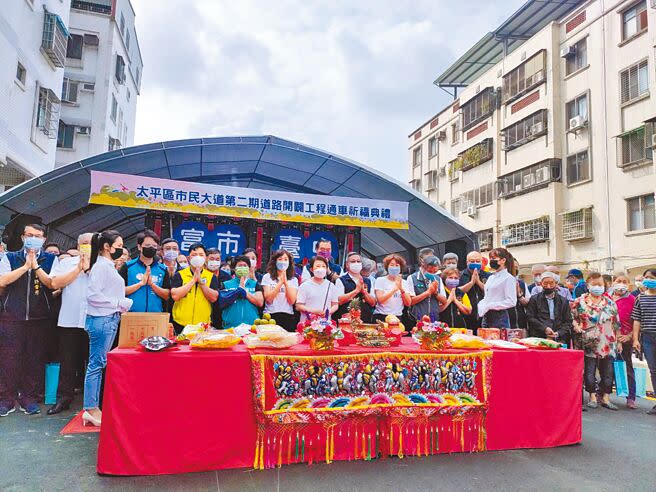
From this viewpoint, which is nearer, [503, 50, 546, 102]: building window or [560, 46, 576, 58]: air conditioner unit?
[560, 46, 576, 58]: air conditioner unit

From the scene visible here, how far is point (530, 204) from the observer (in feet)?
57.8

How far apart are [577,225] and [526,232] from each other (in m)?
2.31

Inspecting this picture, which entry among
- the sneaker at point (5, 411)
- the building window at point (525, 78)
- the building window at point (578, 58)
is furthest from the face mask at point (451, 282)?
the building window at point (525, 78)

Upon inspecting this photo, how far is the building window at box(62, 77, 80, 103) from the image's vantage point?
709 inches

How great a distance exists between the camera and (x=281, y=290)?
450 cm

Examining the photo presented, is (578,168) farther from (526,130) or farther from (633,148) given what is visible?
(526,130)

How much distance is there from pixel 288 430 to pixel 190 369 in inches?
29.2

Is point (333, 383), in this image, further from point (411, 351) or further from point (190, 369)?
point (190, 369)

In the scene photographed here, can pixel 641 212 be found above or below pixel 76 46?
below

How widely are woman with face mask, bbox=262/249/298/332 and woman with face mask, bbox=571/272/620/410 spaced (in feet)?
10.4

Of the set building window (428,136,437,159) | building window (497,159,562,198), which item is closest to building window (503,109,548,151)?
building window (497,159,562,198)

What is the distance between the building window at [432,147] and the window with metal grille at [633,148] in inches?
442

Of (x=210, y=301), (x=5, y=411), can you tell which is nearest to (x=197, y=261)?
(x=210, y=301)

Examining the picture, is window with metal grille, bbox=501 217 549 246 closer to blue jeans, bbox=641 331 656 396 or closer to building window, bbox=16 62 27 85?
blue jeans, bbox=641 331 656 396
